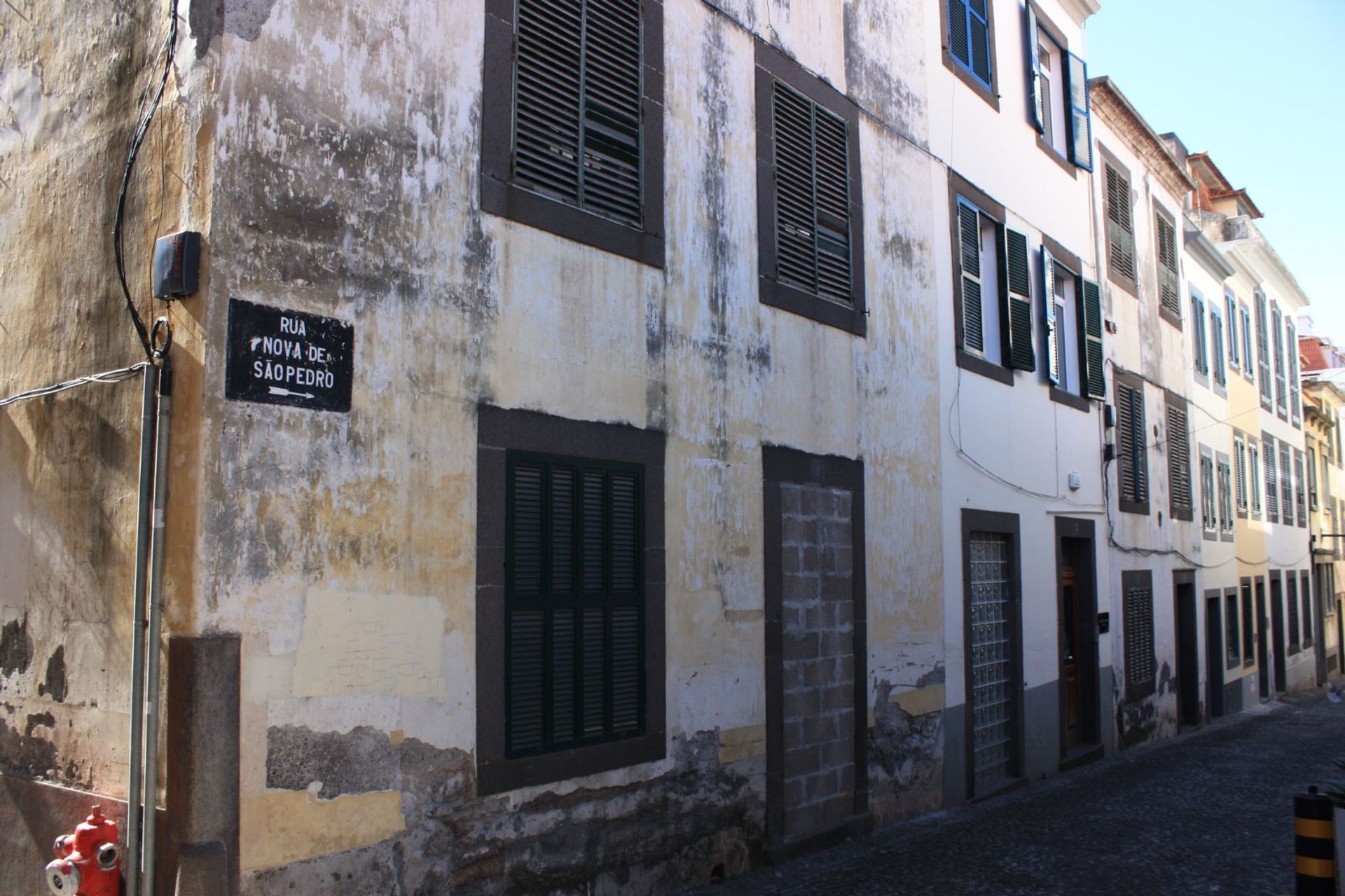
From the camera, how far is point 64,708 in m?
5.52

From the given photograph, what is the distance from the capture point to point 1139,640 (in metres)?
16.3

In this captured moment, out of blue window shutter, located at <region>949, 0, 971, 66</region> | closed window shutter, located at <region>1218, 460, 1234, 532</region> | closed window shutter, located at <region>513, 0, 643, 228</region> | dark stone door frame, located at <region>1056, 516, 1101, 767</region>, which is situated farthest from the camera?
closed window shutter, located at <region>1218, 460, 1234, 532</region>

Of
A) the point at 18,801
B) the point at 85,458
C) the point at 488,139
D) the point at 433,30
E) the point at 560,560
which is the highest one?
the point at 433,30

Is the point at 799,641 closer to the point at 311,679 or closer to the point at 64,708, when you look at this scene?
the point at 311,679

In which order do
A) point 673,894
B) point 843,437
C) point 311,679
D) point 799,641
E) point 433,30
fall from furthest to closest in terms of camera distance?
point 843,437 → point 799,641 → point 673,894 → point 433,30 → point 311,679

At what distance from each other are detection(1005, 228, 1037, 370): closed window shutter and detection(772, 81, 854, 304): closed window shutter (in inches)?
139

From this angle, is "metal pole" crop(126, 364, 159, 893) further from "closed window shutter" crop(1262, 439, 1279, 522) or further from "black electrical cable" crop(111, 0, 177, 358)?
"closed window shutter" crop(1262, 439, 1279, 522)

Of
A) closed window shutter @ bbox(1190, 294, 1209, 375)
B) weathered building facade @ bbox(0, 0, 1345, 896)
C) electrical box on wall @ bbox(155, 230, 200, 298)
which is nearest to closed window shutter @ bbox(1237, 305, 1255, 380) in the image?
closed window shutter @ bbox(1190, 294, 1209, 375)

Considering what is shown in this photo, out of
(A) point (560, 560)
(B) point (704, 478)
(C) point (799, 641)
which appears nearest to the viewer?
(A) point (560, 560)

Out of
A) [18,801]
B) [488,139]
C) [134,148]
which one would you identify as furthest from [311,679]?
[488,139]

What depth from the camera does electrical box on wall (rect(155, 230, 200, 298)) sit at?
511 centimetres

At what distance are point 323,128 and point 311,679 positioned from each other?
258cm

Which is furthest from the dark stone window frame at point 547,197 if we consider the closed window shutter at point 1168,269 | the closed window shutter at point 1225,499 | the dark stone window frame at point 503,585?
the closed window shutter at point 1225,499

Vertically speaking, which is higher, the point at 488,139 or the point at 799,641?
the point at 488,139
